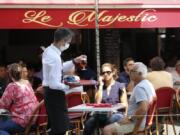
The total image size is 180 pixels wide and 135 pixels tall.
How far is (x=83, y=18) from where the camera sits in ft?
31.0

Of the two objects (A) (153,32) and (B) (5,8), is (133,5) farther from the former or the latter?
(A) (153,32)

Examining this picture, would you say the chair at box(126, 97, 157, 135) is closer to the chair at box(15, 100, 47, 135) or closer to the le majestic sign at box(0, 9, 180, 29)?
the chair at box(15, 100, 47, 135)

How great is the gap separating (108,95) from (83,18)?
1.87m

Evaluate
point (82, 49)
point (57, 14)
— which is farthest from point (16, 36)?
point (57, 14)

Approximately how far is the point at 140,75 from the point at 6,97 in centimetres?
168

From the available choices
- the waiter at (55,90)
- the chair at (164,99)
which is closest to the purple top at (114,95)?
the chair at (164,99)

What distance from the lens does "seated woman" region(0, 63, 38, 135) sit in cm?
713

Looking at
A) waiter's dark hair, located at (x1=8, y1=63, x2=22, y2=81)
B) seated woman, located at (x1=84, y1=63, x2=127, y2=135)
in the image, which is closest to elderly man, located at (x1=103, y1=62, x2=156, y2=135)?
seated woman, located at (x1=84, y1=63, x2=127, y2=135)

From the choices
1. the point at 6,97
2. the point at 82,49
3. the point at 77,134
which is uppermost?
the point at 82,49

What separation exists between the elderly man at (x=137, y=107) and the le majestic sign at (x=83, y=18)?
249 centimetres

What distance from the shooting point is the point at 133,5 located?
9.45 metres

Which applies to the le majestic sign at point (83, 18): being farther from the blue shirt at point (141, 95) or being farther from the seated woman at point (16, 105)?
the blue shirt at point (141, 95)

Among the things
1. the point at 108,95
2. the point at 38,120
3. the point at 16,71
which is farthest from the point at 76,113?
the point at 16,71

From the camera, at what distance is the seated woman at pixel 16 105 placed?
23.4 ft
